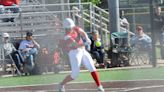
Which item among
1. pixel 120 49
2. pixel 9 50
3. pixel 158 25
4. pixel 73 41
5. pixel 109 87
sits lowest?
pixel 109 87

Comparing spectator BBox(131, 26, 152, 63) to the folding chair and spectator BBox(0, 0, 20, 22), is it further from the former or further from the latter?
spectator BBox(0, 0, 20, 22)

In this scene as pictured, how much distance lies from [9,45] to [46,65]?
5.30ft

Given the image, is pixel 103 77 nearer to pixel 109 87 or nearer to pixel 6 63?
pixel 109 87

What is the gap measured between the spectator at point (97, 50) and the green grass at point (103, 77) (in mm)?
1161

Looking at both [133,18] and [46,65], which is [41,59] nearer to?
[46,65]

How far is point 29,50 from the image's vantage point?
1834 cm

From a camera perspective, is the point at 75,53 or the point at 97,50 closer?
the point at 75,53

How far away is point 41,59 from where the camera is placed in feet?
59.4

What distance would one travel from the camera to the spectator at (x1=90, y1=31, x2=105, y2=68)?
18922mm

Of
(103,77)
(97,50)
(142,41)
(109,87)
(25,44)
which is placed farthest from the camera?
(97,50)

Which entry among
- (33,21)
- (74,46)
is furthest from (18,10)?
(74,46)

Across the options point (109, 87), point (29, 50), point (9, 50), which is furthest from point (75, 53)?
point (9, 50)

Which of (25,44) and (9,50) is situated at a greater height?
(25,44)

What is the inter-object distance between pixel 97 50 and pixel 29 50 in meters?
2.28
